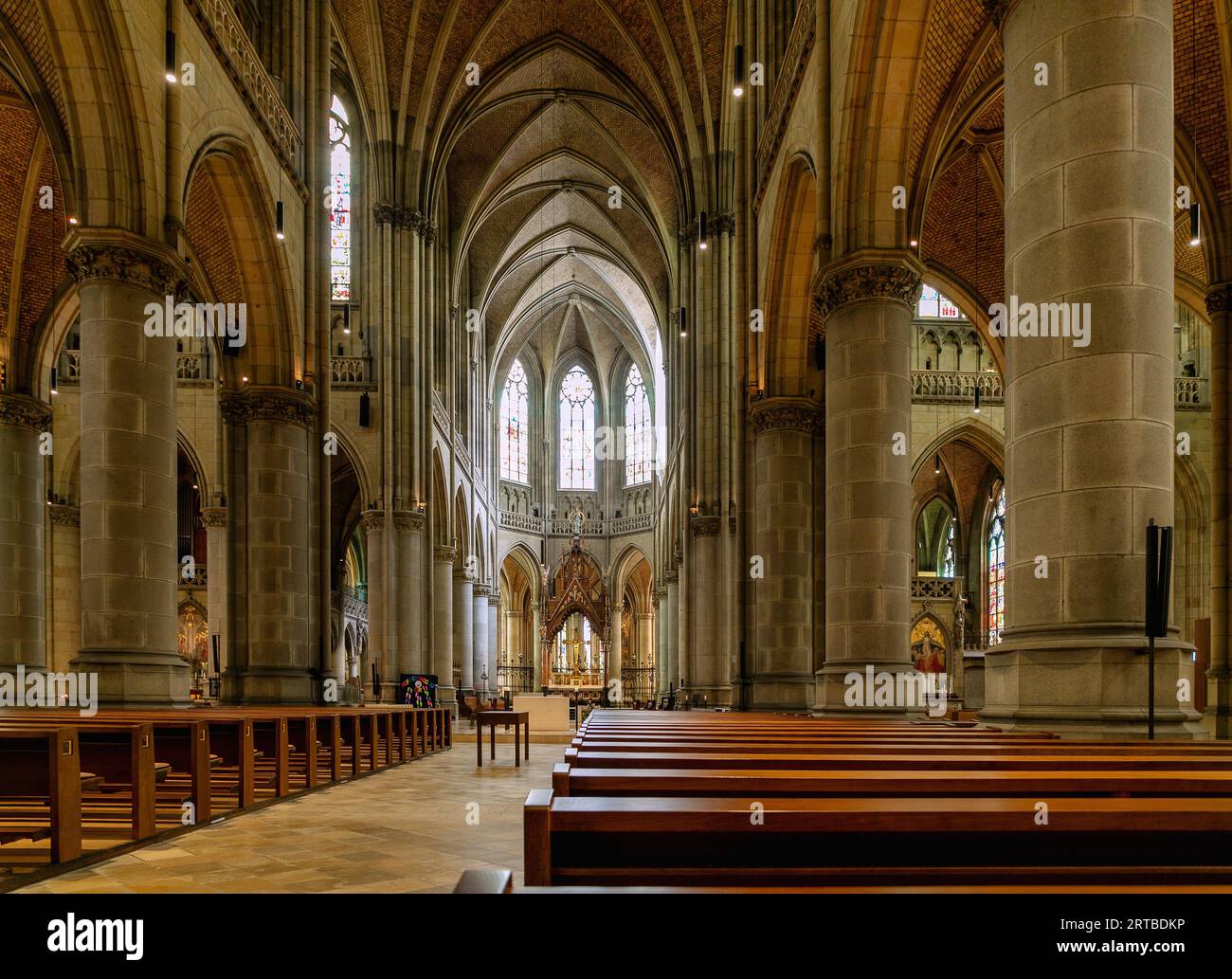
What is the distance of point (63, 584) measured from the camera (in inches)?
941

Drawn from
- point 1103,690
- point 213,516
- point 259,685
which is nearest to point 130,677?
point 259,685

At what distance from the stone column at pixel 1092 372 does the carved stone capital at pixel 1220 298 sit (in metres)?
8.01

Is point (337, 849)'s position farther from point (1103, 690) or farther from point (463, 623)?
point (463, 623)

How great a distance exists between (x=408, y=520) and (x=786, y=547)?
13.2 metres

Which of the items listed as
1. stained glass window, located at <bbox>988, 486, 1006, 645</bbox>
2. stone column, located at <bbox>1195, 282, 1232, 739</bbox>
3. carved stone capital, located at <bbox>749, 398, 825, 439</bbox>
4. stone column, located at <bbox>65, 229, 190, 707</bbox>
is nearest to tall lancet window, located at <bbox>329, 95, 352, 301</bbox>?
carved stone capital, located at <bbox>749, 398, 825, 439</bbox>

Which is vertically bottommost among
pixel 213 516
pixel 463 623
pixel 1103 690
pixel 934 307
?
pixel 463 623

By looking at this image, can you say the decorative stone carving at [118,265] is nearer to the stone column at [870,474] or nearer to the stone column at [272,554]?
the stone column at [272,554]

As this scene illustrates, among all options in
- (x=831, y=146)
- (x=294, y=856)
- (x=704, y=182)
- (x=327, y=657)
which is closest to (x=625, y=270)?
Answer: (x=704, y=182)

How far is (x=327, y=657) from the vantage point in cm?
1708

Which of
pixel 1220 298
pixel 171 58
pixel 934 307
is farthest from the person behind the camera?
pixel 934 307

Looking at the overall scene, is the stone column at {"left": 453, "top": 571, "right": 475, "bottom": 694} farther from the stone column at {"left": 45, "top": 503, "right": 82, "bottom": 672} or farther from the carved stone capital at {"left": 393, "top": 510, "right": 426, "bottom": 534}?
the stone column at {"left": 45, "top": 503, "right": 82, "bottom": 672}
